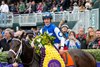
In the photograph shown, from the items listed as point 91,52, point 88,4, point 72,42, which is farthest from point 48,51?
point 88,4

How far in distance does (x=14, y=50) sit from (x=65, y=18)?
1389cm

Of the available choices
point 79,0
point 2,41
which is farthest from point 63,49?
point 79,0

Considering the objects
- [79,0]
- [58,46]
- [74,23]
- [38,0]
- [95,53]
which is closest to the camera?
[58,46]

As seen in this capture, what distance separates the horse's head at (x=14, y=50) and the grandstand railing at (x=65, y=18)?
36.2 feet

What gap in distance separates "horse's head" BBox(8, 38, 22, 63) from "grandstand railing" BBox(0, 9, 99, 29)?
11.0 meters

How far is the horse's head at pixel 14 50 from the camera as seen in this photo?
9039 mm

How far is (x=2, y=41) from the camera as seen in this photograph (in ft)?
41.5

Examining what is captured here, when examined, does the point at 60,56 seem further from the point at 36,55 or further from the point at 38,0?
the point at 38,0

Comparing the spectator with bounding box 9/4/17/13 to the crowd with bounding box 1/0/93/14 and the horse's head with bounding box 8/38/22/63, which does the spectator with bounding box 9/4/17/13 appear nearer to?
the crowd with bounding box 1/0/93/14

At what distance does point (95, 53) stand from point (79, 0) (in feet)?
43.3

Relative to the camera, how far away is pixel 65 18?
75.0 ft

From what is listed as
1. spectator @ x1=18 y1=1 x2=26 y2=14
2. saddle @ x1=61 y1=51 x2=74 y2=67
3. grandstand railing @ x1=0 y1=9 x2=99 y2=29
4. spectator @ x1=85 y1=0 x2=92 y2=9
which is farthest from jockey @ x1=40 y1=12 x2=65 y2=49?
spectator @ x1=18 y1=1 x2=26 y2=14

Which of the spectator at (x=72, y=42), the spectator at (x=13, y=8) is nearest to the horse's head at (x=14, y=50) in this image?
the spectator at (x=72, y=42)

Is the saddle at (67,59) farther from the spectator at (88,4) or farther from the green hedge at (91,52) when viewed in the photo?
the spectator at (88,4)
